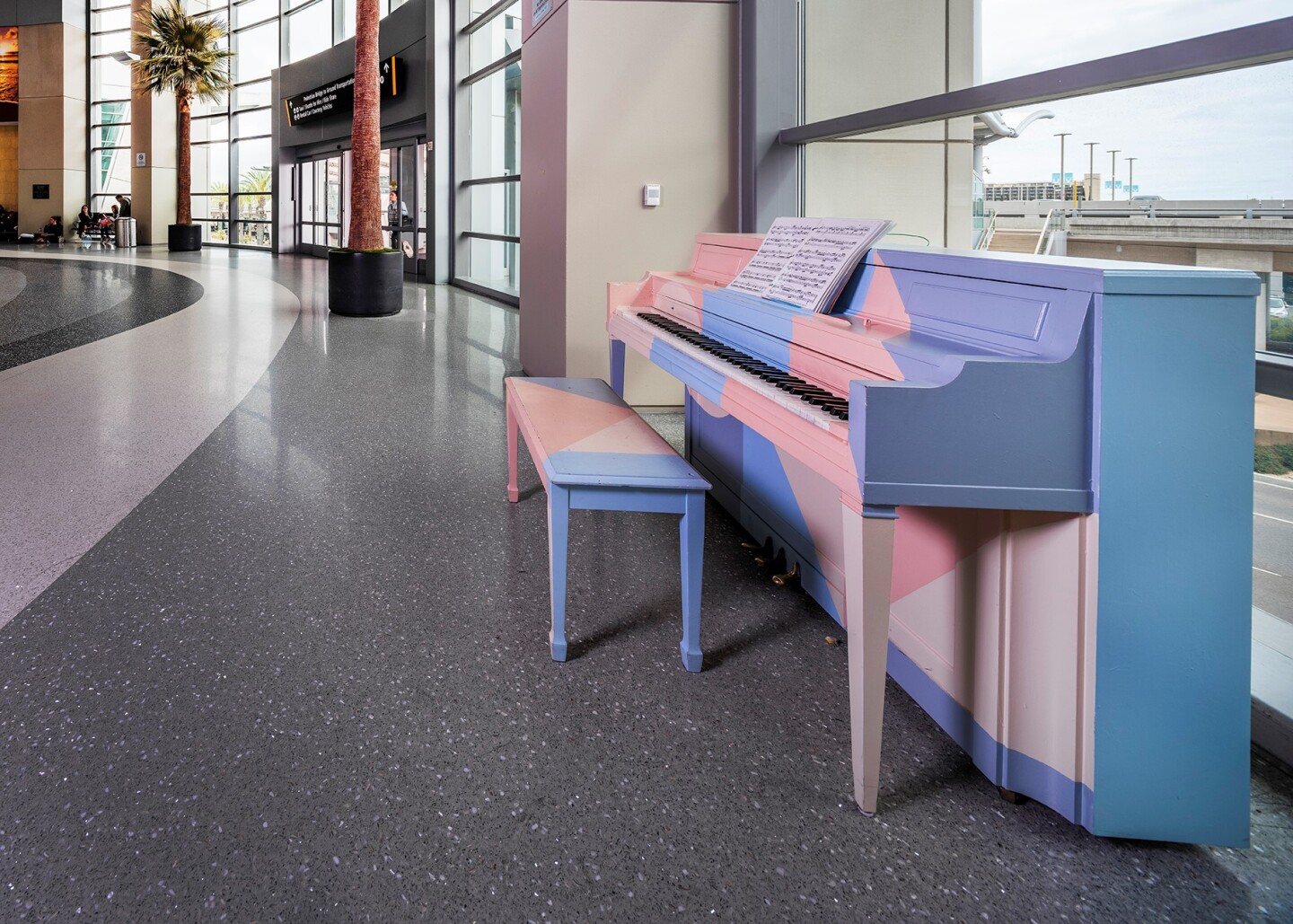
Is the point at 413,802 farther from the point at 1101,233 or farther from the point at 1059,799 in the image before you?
the point at 1101,233

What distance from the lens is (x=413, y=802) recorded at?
162 centimetres

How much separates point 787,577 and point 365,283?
7483mm

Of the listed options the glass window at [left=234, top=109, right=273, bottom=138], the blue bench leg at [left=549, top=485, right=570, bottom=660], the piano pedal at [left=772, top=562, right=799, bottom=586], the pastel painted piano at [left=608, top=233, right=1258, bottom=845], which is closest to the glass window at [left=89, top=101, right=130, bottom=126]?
the glass window at [left=234, top=109, right=273, bottom=138]

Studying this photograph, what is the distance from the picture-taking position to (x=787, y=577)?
2.67 metres

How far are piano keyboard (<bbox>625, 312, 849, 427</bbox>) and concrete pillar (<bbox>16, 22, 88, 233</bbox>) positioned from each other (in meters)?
26.2

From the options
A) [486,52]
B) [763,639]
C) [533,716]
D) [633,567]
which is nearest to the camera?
[533,716]

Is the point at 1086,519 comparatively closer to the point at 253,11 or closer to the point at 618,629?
A: the point at 618,629

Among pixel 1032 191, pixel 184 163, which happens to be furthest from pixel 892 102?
pixel 184 163

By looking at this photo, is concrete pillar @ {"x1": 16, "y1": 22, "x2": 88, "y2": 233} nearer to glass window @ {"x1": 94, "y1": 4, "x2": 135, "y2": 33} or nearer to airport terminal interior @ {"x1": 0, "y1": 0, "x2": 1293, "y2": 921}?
glass window @ {"x1": 94, "y1": 4, "x2": 135, "y2": 33}

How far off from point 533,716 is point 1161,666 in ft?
3.74

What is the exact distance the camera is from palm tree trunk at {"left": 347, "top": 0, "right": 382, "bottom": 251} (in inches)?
353

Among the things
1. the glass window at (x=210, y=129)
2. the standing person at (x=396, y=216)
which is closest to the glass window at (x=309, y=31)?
the glass window at (x=210, y=129)

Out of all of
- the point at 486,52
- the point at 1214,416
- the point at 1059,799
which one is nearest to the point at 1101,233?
the point at 1214,416

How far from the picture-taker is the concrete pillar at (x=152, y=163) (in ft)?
71.7
